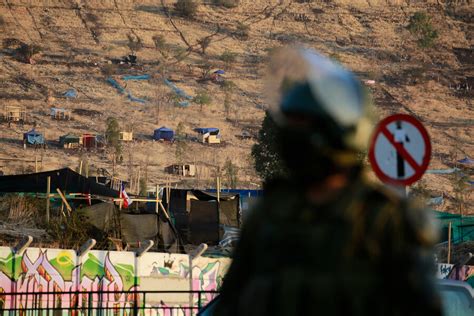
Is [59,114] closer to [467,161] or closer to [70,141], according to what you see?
[70,141]

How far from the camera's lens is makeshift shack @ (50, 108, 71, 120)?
92438 millimetres

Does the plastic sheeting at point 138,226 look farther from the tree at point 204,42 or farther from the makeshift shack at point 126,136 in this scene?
the tree at point 204,42

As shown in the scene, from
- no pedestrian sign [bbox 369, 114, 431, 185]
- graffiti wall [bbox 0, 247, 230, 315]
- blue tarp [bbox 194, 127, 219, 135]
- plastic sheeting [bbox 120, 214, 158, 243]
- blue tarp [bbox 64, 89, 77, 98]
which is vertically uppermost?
blue tarp [bbox 64, 89, 77, 98]

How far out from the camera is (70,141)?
286ft

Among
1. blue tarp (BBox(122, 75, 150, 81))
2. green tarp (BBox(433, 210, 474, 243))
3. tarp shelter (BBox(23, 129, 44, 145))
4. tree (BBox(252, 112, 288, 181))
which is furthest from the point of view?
blue tarp (BBox(122, 75, 150, 81))

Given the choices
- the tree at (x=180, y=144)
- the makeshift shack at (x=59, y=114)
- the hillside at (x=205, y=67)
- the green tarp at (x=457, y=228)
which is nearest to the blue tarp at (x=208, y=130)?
the hillside at (x=205, y=67)

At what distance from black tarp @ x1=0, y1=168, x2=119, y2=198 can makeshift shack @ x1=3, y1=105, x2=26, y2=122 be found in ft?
194

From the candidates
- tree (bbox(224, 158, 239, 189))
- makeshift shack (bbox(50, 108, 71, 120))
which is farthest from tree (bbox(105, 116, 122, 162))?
tree (bbox(224, 158, 239, 189))

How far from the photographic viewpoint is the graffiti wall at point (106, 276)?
18.9m

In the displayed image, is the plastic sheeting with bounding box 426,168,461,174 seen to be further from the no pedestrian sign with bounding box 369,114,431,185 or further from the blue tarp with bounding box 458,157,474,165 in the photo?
the no pedestrian sign with bounding box 369,114,431,185

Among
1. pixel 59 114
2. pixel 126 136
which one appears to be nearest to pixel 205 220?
pixel 126 136

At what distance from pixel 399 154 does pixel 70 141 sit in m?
77.7

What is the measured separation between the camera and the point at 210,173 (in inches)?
3420

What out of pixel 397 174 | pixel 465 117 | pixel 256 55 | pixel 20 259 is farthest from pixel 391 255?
pixel 256 55
